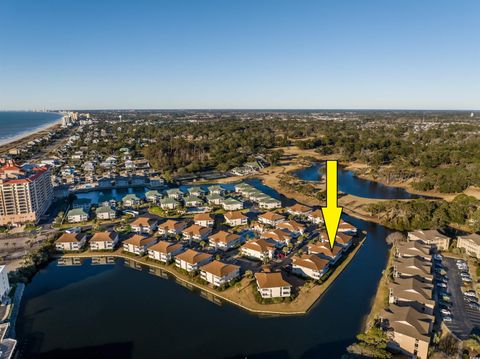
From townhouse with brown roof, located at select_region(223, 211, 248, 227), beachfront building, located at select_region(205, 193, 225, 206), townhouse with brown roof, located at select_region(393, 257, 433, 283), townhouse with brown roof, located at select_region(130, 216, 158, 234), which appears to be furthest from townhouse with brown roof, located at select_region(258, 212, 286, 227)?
townhouse with brown roof, located at select_region(393, 257, 433, 283)

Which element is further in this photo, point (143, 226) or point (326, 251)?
point (143, 226)

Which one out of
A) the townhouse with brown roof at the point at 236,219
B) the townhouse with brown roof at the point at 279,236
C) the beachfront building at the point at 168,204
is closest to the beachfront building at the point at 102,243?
the beachfront building at the point at 168,204

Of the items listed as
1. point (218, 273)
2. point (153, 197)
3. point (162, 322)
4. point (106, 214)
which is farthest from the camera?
point (153, 197)

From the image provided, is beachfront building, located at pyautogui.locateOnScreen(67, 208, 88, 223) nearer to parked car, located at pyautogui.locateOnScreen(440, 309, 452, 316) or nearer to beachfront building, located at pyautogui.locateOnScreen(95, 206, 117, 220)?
beachfront building, located at pyautogui.locateOnScreen(95, 206, 117, 220)

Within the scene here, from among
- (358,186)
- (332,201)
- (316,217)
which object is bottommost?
(358,186)

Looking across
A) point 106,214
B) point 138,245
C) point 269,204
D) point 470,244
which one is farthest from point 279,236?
point 106,214

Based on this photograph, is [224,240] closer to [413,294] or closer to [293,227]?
[293,227]

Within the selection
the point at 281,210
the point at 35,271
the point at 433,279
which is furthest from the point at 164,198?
the point at 433,279

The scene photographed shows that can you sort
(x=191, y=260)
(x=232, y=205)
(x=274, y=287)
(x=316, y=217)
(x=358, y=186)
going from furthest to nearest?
(x=358, y=186)
(x=232, y=205)
(x=316, y=217)
(x=191, y=260)
(x=274, y=287)

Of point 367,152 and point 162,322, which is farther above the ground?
point 367,152
